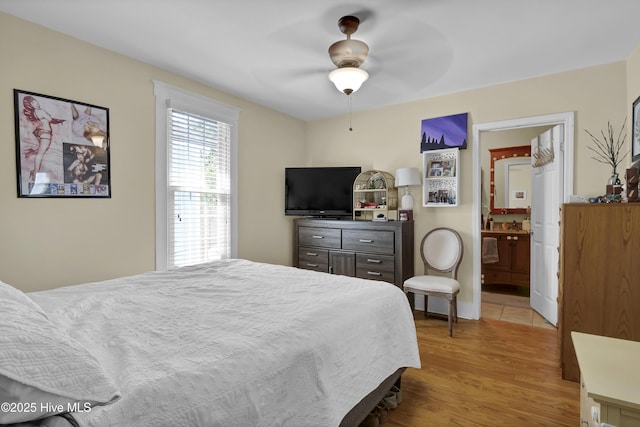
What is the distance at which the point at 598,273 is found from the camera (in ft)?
7.64

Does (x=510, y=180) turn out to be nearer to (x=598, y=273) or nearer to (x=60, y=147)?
(x=598, y=273)

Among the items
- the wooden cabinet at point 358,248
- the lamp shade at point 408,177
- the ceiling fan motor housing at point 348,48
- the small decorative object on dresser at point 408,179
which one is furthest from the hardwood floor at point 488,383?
the ceiling fan motor housing at point 348,48

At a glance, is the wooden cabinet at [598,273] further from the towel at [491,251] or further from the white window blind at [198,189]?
the white window blind at [198,189]

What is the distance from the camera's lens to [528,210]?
5328mm

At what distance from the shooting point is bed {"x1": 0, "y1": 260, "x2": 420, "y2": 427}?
779 mm

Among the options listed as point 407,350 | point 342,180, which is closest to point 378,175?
point 342,180

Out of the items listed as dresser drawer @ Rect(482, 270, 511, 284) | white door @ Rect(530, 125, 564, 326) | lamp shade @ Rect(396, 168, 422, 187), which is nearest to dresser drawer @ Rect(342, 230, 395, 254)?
lamp shade @ Rect(396, 168, 422, 187)

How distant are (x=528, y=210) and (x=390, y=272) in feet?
10.1

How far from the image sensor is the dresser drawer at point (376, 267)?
3.79m

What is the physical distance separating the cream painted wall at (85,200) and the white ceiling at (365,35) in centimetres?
15

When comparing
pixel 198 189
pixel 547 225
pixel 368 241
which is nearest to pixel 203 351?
pixel 198 189

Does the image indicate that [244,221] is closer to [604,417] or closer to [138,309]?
[138,309]

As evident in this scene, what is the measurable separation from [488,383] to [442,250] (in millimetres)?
1661

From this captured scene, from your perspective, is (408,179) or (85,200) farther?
(408,179)
